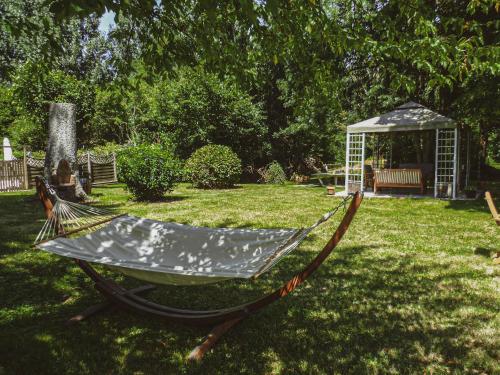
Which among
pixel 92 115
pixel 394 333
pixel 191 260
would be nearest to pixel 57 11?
pixel 191 260

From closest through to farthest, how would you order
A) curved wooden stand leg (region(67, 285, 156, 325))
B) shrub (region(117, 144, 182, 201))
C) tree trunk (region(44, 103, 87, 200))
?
curved wooden stand leg (region(67, 285, 156, 325)) < tree trunk (region(44, 103, 87, 200)) < shrub (region(117, 144, 182, 201))

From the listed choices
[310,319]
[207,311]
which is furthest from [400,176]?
[207,311]

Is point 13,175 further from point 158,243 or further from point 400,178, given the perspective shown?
point 400,178

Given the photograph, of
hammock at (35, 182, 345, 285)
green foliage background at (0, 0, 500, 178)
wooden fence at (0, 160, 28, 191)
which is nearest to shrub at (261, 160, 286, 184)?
green foliage background at (0, 0, 500, 178)

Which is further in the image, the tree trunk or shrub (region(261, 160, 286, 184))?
shrub (region(261, 160, 286, 184))

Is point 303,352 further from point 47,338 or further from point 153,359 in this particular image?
point 47,338

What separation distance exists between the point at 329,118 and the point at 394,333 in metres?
15.7

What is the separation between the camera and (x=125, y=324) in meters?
3.85

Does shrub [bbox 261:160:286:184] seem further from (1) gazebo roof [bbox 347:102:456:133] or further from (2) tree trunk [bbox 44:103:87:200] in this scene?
(2) tree trunk [bbox 44:103:87:200]

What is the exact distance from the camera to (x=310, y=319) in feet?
12.9

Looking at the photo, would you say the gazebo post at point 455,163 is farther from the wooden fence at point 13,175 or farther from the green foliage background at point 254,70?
the wooden fence at point 13,175

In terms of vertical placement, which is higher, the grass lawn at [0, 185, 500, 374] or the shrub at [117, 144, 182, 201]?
the shrub at [117, 144, 182, 201]

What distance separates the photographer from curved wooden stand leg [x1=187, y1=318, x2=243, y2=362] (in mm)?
3172

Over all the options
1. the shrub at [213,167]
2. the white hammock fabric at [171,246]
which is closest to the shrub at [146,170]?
the shrub at [213,167]
